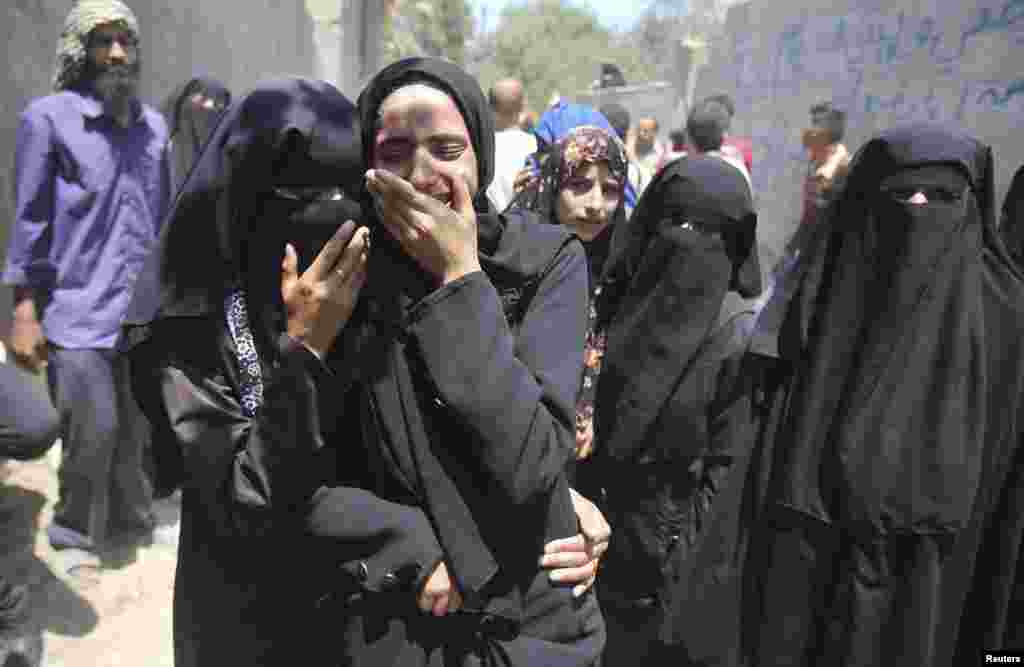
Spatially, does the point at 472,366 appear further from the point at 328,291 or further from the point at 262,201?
the point at 262,201

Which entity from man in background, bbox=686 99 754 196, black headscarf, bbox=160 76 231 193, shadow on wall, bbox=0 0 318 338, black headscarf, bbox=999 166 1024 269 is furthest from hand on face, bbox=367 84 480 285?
man in background, bbox=686 99 754 196

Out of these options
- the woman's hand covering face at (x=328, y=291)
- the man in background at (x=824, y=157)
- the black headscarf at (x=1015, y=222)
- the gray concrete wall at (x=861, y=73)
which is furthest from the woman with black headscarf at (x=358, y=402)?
the man in background at (x=824, y=157)

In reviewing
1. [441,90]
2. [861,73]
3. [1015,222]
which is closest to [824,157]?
[861,73]

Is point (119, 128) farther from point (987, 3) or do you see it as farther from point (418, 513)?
point (987, 3)

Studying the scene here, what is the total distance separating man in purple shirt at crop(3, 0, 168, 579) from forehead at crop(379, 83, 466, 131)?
204 centimetres

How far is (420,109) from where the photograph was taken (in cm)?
126

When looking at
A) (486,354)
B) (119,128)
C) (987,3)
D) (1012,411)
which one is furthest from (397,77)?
(987,3)

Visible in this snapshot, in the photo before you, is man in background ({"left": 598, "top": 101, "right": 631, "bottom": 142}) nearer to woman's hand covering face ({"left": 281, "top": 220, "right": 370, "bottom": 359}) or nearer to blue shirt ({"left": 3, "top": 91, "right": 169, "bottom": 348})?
blue shirt ({"left": 3, "top": 91, "right": 169, "bottom": 348})

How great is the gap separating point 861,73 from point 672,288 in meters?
5.36

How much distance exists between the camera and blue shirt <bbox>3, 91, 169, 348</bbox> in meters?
2.89

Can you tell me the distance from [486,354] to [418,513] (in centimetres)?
28

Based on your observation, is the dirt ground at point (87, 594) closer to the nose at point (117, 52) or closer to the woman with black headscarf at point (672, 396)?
the woman with black headscarf at point (672, 396)

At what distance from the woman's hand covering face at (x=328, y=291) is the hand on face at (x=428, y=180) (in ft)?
0.24

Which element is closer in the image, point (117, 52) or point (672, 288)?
point (672, 288)
